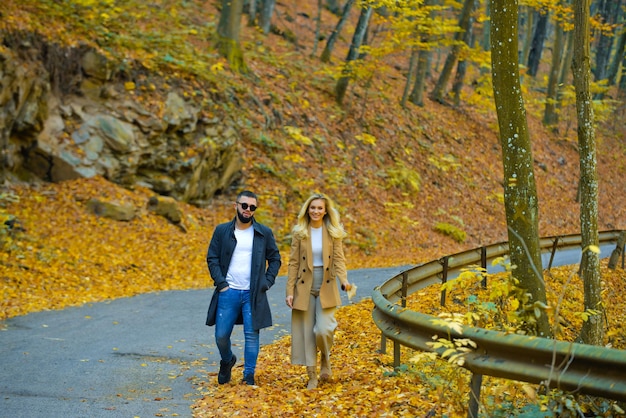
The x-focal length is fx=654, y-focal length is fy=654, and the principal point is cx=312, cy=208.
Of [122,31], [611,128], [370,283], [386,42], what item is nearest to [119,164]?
[122,31]

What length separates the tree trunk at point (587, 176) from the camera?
7637 mm

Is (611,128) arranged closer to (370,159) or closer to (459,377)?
(370,159)

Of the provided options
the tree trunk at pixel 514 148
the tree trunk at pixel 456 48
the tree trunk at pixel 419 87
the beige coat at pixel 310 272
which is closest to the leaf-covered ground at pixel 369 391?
the tree trunk at pixel 514 148

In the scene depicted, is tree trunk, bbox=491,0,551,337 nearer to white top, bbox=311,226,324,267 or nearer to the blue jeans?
white top, bbox=311,226,324,267

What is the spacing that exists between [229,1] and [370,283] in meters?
12.5

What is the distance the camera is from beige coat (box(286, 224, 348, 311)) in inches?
268

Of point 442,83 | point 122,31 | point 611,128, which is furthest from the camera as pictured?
point 611,128

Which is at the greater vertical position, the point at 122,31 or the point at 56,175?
the point at 122,31

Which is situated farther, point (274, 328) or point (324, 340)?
point (274, 328)

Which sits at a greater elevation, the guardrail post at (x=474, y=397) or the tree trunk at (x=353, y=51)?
the tree trunk at (x=353, y=51)

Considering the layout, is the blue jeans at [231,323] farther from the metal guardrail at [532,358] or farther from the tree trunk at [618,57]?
the tree trunk at [618,57]

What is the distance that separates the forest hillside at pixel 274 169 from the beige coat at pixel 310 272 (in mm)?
5849

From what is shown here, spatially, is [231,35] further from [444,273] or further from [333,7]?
[333,7]

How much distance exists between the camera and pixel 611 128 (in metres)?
39.5
